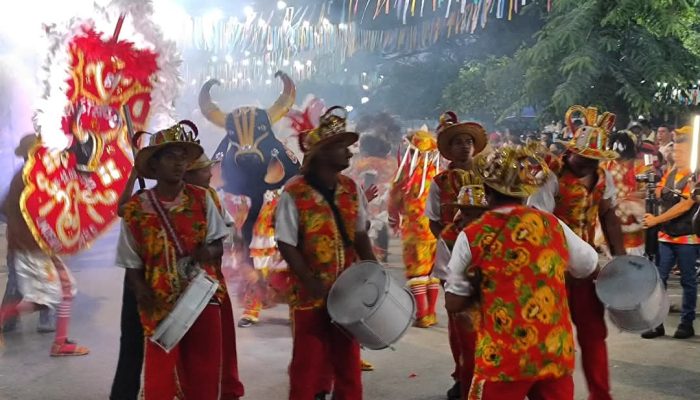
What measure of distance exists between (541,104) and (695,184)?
6.96 meters

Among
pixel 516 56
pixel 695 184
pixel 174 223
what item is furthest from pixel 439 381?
pixel 516 56

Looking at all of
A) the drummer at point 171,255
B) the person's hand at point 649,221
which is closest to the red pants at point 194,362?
the drummer at point 171,255

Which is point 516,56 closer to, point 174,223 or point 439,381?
point 439,381

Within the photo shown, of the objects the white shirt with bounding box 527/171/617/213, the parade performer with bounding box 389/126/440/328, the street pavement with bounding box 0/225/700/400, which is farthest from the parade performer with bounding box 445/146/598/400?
the parade performer with bounding box 389/126/440/328

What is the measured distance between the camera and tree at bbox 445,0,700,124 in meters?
12.2

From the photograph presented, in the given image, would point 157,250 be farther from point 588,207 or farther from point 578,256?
point 588,207

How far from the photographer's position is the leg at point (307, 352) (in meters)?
4.27

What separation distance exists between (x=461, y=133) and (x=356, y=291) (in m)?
1.79

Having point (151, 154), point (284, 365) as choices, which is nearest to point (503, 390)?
point (151, 154)

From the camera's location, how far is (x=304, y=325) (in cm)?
430

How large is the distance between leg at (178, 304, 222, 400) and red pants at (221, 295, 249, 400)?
792mm

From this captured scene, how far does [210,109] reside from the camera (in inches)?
311

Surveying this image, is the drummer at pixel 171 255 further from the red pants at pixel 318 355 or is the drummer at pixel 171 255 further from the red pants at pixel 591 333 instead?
the red pants at pixel 591 333

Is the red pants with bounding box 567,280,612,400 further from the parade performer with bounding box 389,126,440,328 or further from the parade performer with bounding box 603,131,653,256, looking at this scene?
the parade performer with bounding box 603,131,653,256
